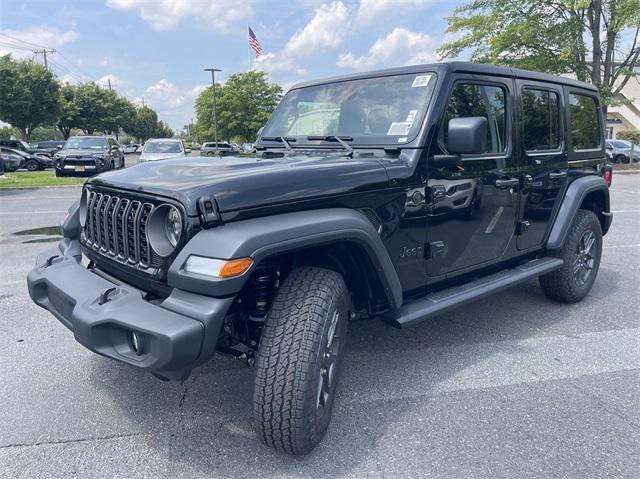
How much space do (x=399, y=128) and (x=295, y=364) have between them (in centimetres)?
163

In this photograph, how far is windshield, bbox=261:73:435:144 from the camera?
305 centimetres

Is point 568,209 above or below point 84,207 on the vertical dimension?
below

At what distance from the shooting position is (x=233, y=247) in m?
2.02


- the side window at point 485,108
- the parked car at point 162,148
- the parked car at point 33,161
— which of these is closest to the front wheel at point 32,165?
the parked car at point 33,161

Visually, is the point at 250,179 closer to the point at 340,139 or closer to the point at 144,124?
the point at 340,139

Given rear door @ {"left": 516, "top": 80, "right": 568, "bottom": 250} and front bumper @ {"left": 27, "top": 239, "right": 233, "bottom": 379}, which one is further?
rear door @ {"left": 516, "top": 80, "right": 568, "bottom": 250}

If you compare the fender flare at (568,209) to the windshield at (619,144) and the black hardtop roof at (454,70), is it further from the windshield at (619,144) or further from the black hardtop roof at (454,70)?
the windshield at (619,144)

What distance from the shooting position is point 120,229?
2559 millimetres

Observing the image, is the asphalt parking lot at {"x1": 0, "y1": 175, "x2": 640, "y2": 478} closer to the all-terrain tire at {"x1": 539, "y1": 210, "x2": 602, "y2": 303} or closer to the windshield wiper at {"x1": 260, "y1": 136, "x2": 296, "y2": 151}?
the all-terrain tire at {"x1": 539, "y1": 210, "x2": 602, "y2": 303}

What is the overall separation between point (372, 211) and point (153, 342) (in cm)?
129

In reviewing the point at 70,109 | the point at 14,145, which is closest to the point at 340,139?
the point at 14,145

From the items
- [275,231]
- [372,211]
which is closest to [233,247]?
[275,231]

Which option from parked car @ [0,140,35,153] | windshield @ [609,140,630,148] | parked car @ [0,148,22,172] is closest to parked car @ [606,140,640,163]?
windshield @ [609,140,630,148]

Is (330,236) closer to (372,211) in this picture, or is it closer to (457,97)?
(372,211)
